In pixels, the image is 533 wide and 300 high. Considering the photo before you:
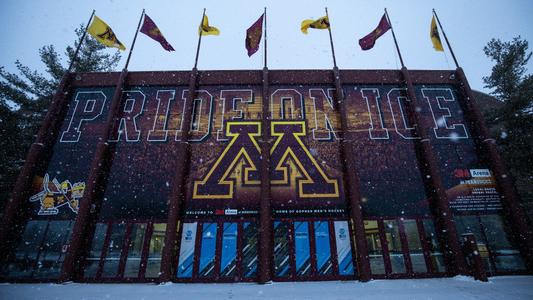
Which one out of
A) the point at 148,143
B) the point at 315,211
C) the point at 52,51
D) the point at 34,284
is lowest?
the point at 34,284

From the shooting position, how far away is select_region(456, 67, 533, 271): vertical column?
1107cm

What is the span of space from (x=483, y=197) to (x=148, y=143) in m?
16.6

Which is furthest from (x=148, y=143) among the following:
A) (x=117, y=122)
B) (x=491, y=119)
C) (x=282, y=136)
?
(x=491, y=119)

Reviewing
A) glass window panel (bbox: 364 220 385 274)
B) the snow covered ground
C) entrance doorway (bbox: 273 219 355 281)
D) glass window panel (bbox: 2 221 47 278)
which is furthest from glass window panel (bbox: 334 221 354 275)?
glass window panel (bbox: 2 221 47 278)

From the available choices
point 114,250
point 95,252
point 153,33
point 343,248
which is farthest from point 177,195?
point 153,33

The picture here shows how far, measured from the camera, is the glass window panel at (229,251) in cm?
1102

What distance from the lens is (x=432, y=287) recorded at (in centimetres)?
911

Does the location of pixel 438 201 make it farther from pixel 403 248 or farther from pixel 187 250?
pixel 187 250

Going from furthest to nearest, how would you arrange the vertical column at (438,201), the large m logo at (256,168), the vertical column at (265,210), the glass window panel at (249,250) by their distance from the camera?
1. the large m logo at (256,168)
2. the glass window panel at (249,250)
3. the vertical column at (438,201)
4. the vertical column at (265,210)

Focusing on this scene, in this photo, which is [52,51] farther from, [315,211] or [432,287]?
[432,287]

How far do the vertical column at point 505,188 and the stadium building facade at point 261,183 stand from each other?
65 millimetres

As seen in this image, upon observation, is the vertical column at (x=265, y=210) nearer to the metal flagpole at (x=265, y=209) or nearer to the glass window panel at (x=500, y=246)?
the metal flagpole at (x=265, y=209)

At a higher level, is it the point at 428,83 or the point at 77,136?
the point at 428,83

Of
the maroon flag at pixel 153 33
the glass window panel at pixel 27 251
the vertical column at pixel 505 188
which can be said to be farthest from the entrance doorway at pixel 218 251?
the vertical column at pixel 505 188
